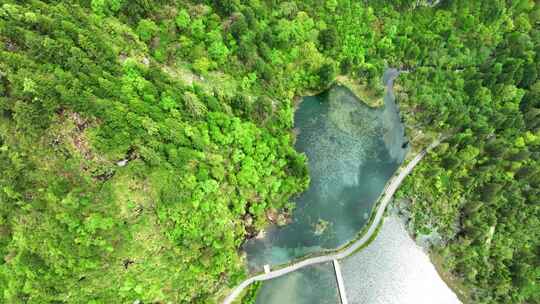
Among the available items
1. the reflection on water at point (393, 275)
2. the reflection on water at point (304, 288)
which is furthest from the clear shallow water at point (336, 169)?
the reflection on water at point (393, 275)

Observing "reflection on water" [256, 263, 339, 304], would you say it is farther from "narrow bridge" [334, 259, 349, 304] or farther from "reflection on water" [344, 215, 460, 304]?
"reflection on water" [344, 215, 460, 304]

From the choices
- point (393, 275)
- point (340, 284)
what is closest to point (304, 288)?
point (340, 284)

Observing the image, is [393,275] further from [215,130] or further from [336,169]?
[215,130]

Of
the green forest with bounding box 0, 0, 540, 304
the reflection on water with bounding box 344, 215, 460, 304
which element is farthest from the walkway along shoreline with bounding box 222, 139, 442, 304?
the green forest with bounding box 0, 0, 540, 304

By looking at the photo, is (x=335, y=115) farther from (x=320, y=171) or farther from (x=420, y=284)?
(x=420, y=284)

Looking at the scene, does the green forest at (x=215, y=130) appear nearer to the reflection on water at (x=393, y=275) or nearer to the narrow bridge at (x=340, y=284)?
→ the reflection on water at (x=393, y=275)
